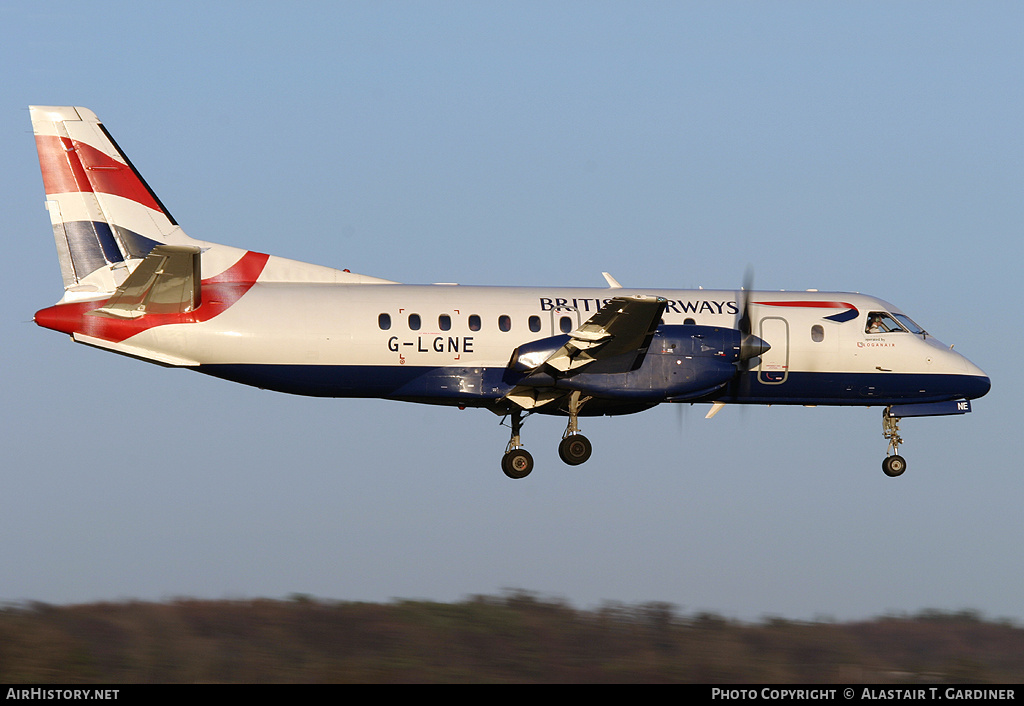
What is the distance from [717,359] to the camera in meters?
26.3

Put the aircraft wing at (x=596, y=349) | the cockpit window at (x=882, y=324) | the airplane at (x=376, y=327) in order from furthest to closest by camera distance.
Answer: the cockpit window at (x=882, y=324), the airplane at (x=376, y=327), the aircraft wing at (x=596, y=349)

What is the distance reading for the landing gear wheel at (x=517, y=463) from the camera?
90.2ft

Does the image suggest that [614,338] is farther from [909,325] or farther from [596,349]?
[909,325]

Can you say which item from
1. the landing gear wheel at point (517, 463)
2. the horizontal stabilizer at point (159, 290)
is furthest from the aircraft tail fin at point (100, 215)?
the landing gear wheel at point (517, 463)

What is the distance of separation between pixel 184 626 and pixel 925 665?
1501 cm

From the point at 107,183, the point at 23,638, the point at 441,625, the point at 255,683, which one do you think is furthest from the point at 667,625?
the point at 107,183

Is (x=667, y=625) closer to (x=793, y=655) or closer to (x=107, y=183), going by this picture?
(x=793, y=655)

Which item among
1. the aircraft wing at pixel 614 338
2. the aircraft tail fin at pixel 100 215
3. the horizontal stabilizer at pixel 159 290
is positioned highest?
the aircraft tail fin at pixel 100 215

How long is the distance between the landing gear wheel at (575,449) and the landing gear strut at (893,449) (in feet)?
24.7

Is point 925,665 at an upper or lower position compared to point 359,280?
lower

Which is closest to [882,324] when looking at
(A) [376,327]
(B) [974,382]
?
(B) [974,382]

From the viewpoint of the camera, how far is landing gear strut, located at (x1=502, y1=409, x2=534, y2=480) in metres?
27.5

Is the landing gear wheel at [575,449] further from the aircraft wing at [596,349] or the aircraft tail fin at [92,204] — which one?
the aircraft tail fin at [92,204]

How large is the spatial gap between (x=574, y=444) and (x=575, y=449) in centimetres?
10
